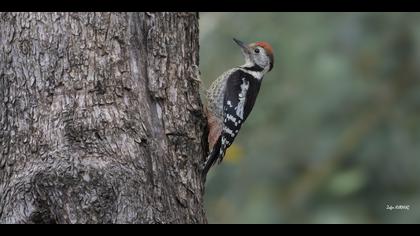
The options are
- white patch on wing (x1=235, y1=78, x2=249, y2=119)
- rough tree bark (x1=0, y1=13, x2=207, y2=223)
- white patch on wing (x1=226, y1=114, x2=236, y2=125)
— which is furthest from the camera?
white patch on wing (x1=235, y1=78, x2=249, y2=119)

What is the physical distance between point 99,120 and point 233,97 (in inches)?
88.8

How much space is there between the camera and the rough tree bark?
4359 millimetres

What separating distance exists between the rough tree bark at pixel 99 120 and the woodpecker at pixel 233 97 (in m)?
0.77

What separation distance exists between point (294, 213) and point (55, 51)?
4303mm

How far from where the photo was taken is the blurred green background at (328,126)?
8461mm

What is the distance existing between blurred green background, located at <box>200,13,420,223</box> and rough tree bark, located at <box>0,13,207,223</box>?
3.35 metres
